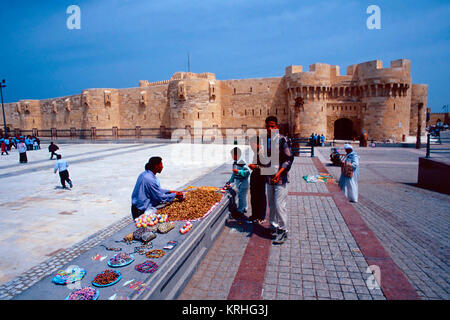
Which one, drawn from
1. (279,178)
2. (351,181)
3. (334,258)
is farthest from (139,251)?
(351,181)

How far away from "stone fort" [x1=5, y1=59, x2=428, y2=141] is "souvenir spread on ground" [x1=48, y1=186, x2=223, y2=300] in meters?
20.8

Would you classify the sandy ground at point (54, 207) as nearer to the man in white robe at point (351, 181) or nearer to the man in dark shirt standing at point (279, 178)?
the man in dark shirt standing at point (279, 178)

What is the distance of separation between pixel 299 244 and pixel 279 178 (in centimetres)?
102

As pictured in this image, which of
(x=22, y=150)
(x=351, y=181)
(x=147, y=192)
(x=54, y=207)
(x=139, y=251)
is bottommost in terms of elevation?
(x=54, y=207)

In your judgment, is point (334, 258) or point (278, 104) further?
point (278, 104)

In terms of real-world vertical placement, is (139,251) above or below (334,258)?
above

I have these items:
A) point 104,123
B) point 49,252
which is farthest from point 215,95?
point 49,252

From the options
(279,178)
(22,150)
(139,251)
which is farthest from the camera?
(22,150)

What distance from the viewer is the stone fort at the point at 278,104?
84.1ft

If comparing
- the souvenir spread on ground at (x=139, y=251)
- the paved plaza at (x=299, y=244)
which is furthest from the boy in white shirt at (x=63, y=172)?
the souvenir spread on ground at (x=139, y=251)

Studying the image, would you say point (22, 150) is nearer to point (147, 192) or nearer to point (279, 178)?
point (147, 192)

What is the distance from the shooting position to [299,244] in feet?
12.8

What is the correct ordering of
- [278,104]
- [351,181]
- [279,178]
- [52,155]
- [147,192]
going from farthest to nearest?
[278,104]
[52,155]
[351,181]
[147,192]
[279,178]

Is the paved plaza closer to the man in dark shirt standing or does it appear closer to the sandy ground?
the sandy ground
